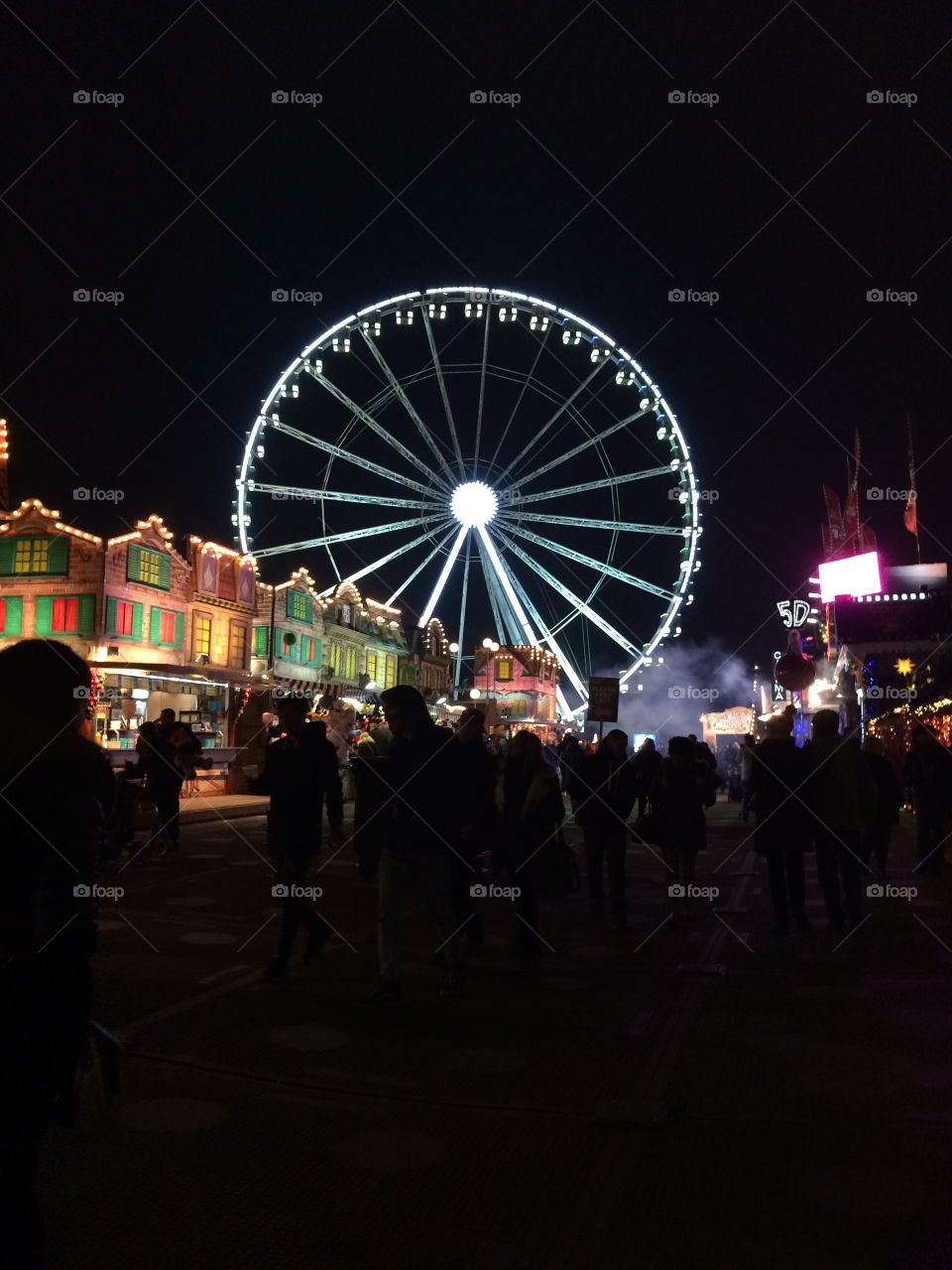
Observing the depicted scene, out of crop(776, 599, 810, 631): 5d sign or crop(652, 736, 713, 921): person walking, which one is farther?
crop(776, 599, 810, 631): 5d sign

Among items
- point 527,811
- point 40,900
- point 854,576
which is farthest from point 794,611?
point 40,900

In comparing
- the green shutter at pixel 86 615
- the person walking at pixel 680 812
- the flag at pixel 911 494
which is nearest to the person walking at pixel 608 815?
the person walking at pixel 680 812

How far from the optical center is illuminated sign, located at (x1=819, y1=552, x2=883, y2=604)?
4944cm

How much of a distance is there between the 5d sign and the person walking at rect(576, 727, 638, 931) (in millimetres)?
47536

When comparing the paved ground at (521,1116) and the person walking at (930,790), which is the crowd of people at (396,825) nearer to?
the person walking at (930,790)

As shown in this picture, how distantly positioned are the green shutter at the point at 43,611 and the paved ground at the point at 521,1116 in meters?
23.9

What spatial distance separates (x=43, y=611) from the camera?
31484mm

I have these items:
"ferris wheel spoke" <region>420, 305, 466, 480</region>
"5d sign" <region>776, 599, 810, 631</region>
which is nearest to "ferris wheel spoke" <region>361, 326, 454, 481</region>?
"ferris wheel spoke" <region>420, 305, 466, 480</region>

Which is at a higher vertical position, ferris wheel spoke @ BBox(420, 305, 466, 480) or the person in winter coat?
ferris wheel spoke @ BBox(420, 305, 466, 480)

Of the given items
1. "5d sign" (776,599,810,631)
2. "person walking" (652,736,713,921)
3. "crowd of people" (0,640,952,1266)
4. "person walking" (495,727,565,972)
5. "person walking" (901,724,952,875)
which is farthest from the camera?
"5d sign" (776,599,810,631)

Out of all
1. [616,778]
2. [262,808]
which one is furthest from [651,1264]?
[262,808]

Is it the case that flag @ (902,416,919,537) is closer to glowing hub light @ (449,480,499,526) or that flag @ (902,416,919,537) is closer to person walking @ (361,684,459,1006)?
glowing hub light @ (449,480,499,526)

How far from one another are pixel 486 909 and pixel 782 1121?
719 centimetres

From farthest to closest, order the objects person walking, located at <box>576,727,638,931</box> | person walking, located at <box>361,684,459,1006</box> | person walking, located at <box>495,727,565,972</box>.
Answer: person walking, located at <box>576,727,638,931</box>, person walking, located at <box>495,727,565,972</box>, person walking, located at <box>361,684,459,1006</box>
